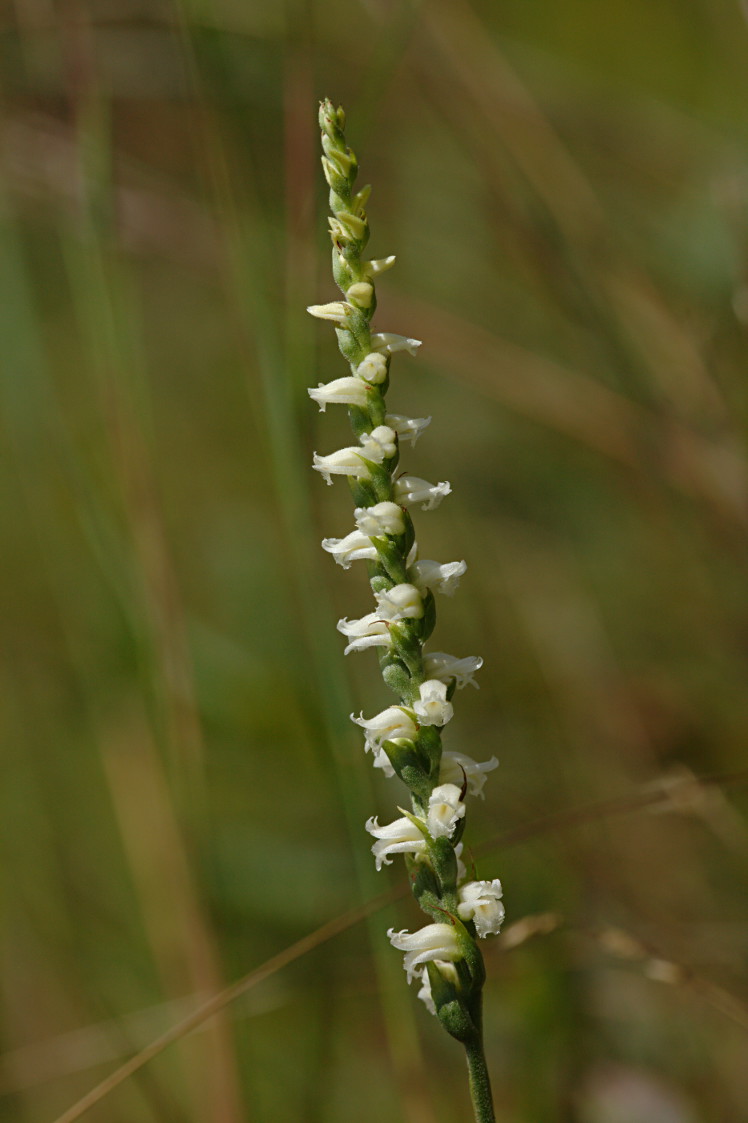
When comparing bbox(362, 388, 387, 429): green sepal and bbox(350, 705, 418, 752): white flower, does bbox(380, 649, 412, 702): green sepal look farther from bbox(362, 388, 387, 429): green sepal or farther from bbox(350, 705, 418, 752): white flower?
bbox(362, 388, 387, 429): green sepal

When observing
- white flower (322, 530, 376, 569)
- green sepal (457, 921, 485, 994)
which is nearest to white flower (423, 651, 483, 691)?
white flower (322, 530, 376, 569)

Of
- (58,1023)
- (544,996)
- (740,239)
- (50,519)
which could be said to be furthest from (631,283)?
(58,1023)

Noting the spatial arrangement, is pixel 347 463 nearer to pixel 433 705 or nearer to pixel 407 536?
pixel 407 536

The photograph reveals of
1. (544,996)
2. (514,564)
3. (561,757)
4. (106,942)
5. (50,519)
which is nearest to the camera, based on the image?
(544,996)

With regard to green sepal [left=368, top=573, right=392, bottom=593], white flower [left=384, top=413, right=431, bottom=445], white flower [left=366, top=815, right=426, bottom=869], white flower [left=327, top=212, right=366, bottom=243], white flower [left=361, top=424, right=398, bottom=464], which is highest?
white flower [left=327, top=212, right=366, bottom=243]

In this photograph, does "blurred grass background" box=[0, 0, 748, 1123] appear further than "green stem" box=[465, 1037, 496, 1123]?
Yes

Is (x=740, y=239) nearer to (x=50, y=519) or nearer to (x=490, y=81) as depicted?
(x=490, y=81)
